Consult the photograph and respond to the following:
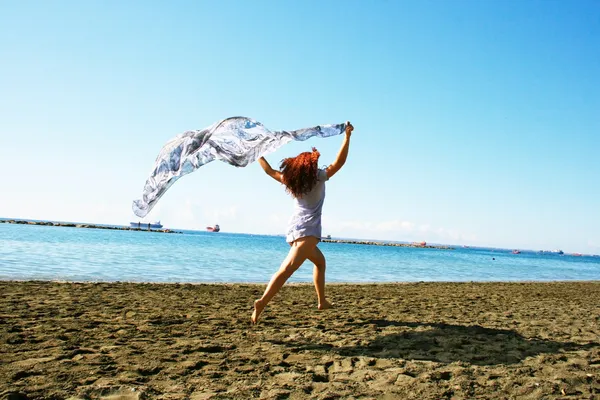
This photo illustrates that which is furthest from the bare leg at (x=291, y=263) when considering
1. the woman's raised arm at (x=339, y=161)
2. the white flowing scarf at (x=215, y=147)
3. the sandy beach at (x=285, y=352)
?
the white flowing scarf at (x=215, y=147)

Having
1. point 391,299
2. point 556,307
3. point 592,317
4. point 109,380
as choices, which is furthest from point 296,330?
point 556,307

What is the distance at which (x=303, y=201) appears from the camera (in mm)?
5148

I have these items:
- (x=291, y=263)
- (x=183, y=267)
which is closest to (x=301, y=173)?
(x=291, y=263)

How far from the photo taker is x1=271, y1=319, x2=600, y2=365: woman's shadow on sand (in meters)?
4.31

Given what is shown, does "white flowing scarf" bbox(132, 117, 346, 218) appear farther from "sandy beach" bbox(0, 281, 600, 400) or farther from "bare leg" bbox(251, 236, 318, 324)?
"sandy beach" bbox(0, 281, 600, 400)

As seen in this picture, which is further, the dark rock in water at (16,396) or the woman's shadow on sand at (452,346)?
the woman's shadow on sand at (452,346)

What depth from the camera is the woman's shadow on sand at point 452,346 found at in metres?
4.31

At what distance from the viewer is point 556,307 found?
29.8ft

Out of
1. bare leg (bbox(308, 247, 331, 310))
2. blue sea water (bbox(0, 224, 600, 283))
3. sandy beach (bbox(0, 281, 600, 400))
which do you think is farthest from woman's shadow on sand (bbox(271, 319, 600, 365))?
blue sea water (bbox(0, 224, 600, 283))

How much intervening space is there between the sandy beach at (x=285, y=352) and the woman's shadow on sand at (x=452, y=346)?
0.01 m

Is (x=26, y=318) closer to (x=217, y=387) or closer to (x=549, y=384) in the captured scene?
(x=217, y=387)

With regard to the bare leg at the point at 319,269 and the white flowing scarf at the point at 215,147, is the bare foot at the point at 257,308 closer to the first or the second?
the bare leg at the point at 319,269

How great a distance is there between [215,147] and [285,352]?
293 centimetres

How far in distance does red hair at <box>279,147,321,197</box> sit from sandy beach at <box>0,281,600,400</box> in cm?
171
